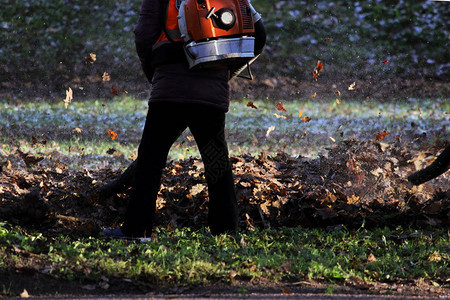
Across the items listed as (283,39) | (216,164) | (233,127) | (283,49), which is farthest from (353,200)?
(283,39)

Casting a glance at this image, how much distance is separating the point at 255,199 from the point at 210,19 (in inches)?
86.7

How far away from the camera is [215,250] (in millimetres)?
5035

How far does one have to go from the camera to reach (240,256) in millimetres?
4773

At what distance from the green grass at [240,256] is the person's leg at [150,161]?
20 cm

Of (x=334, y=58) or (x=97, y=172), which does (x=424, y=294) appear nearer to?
(x=97, y=172)

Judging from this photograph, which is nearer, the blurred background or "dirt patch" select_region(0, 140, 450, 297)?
"dirt patch" select_region(0, 140, 450, 297)

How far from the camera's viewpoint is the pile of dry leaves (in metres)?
5.84

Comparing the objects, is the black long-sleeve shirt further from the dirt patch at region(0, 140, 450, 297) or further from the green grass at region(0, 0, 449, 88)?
the green grass at region(0, 0, 449, 88)

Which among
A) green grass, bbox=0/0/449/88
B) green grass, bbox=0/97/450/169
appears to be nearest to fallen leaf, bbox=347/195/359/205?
green grass, bbox=0/97/450/169

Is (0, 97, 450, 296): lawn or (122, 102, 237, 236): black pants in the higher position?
(122, 102, 237, 236): black pants

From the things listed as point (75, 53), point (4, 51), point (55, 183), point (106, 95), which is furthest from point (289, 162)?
point (4, 51)

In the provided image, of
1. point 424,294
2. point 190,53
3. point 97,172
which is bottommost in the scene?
point 424,294

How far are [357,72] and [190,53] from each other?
15.9 m

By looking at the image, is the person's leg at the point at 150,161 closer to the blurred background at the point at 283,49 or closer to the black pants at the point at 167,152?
the black pants at the point at 167,152
